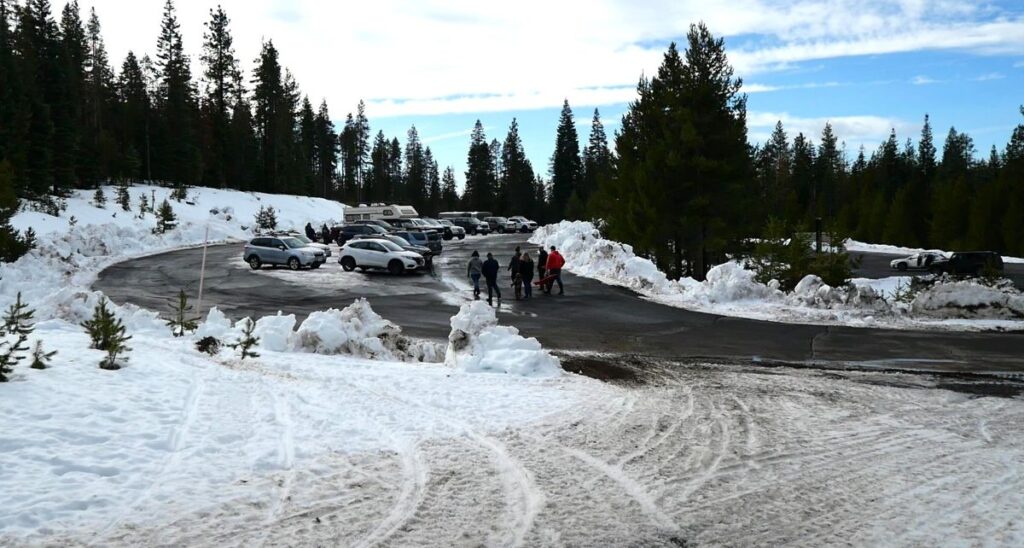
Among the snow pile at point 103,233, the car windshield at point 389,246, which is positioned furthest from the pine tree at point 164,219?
the car windshield at point 389,246

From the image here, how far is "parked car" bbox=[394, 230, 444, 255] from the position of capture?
39.5m

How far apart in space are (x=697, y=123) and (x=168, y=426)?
23.6 m

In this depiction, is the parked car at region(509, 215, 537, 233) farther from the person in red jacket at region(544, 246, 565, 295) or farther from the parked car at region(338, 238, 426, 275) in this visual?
the person in red jacket at region(544, 246, 565, 295)

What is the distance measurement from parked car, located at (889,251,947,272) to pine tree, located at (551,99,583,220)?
54.6 metres

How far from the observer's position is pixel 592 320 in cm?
1877

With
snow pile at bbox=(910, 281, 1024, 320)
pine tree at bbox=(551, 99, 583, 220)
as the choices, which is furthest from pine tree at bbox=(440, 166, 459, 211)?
snow pile at bbox=(910, 281, 1024, 320)

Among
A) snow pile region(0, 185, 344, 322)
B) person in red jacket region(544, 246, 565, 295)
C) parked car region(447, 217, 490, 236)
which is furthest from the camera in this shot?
parked car region(447, 217, 490, 236)

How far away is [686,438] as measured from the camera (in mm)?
7520

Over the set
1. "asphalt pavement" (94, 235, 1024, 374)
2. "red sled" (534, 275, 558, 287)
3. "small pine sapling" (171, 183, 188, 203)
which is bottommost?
"asphalt pavement" (94, 235, 1024, 374)

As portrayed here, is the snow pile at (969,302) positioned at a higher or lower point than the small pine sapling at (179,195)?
lower

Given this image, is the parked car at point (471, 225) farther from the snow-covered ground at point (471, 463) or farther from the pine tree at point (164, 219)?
the snow-covered ground at point (471, 463)

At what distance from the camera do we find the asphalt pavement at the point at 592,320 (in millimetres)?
13773

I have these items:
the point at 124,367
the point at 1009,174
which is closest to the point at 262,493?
the point at 124,367

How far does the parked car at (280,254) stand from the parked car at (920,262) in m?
33.5
